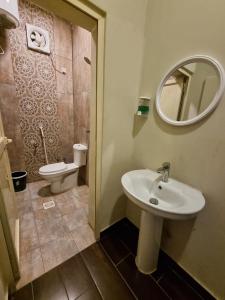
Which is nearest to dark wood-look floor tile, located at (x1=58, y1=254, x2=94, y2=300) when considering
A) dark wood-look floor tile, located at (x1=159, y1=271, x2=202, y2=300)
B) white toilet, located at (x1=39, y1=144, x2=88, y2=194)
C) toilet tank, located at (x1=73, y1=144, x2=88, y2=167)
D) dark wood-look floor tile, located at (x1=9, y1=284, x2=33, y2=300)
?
dark wood-look floor tile, located at (x1=9, y1=284, x2=33, y2=300)

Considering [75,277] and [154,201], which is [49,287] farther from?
[154,201]

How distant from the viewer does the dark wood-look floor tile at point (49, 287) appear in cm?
100

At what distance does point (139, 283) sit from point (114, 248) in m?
0.34

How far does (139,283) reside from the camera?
1.13 meters

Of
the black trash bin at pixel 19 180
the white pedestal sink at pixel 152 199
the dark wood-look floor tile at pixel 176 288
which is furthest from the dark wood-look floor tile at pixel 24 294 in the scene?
the black trash bin at pixel 19 180

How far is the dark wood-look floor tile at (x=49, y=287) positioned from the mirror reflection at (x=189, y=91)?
1.54m

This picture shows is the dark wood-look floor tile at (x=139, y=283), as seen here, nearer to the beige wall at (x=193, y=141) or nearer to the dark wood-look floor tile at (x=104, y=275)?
the dark wood-look floor tile at (x=104, y=275)

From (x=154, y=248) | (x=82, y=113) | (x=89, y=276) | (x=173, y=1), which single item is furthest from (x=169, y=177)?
(x=82, y=113)

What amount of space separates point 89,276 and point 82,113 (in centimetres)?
204

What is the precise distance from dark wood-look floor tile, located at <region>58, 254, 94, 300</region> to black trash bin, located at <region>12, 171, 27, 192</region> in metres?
1.43

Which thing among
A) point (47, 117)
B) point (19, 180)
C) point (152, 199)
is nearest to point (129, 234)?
point (152, 199)

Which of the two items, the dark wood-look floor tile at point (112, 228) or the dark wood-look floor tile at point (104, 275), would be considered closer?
the dark wood-look floor tile at point (104, 275)

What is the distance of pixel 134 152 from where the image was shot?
1481mm

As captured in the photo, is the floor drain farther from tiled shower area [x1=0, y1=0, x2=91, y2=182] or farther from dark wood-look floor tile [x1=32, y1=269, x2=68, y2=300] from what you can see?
dark wood-look floor tile [x1=32, y1=269, x2=68, y2=300]
